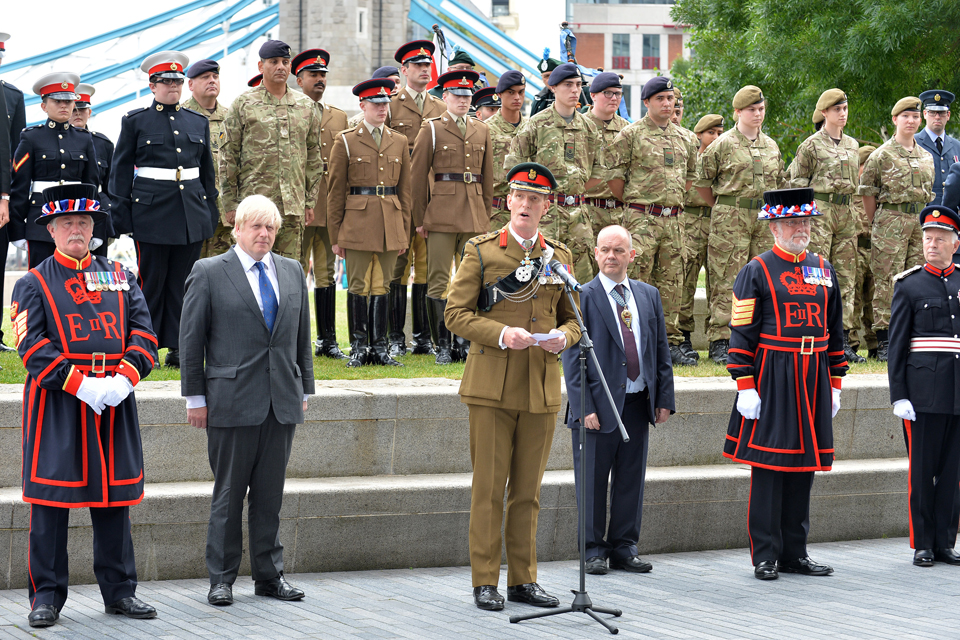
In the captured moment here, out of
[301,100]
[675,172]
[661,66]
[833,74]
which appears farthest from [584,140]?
[661,66]

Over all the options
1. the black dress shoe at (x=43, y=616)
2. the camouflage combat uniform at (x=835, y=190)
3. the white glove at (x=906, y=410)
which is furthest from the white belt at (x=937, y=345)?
the black dress shoe at (x=43, y=616)

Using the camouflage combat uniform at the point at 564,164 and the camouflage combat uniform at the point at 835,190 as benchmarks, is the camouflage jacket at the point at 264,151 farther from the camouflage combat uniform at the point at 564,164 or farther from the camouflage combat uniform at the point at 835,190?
the camouflage combat uniform at the point at 835,190

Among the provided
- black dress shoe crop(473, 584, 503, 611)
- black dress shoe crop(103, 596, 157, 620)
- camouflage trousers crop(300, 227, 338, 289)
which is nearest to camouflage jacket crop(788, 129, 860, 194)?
camouflage trousers crop(300, 227, 338, 289)

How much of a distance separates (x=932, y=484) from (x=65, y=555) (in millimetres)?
5478

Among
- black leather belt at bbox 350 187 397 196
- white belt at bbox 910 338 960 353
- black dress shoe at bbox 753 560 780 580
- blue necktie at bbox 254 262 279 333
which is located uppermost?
black leather belt at bbox 350 187 397 196

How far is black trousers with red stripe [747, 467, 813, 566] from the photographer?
24.6 feet

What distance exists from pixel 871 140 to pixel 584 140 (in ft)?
39.7

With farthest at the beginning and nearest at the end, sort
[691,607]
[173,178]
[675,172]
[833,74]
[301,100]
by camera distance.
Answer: [833,74] < [675,172] < [301,100] < [173,178] < [691,607]

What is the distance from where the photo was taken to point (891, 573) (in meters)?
7.70

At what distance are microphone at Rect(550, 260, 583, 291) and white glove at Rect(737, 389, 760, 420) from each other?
1869mm

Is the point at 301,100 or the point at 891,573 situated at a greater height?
the point at 301,100

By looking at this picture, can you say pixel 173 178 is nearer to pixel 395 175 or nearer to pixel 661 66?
pixel 395 175

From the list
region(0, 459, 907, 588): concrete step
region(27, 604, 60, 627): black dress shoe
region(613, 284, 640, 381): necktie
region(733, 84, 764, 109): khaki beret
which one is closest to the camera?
region(27, 604, 60, 627): black dress shoe

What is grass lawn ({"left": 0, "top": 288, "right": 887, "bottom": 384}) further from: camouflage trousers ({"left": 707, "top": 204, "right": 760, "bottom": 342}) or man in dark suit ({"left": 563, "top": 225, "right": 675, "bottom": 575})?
man in dark suit ({"left": 563, "top": 225, "right": 675, "bottom": 575})
